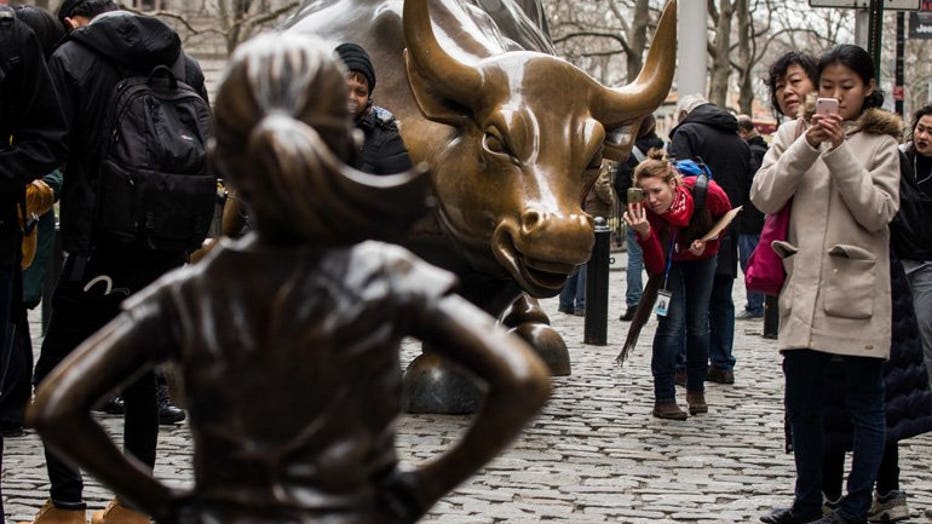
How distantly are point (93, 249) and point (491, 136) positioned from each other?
234cm

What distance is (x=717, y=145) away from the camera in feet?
36.4

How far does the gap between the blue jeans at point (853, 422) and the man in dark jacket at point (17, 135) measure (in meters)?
2.78

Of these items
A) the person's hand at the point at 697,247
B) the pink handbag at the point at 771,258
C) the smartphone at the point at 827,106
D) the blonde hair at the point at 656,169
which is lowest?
the person's hand at the point at 697,247

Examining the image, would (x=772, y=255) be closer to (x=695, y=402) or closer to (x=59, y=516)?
(x=59, y=516)

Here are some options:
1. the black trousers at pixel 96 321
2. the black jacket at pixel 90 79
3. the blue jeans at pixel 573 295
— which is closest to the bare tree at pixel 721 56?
the blue jeans at pixel 573 295

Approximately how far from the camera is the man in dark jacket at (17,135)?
5.59 m

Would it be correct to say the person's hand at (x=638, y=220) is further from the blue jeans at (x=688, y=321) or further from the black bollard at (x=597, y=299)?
the black bollard at (x=597, y=299)

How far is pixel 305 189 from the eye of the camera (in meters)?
2.65

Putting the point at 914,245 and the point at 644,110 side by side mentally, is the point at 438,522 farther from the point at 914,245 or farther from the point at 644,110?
the point at 644,110

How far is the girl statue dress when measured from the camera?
8.86ft

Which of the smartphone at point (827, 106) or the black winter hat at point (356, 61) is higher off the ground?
the black winter hat at point (356, 61)

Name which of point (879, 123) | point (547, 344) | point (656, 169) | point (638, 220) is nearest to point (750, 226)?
point (547, 344)

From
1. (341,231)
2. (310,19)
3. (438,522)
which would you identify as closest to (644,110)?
(310,19)

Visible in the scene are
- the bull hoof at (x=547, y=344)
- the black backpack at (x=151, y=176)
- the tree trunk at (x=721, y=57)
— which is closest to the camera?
the black backpack at (x=151, y=176)
